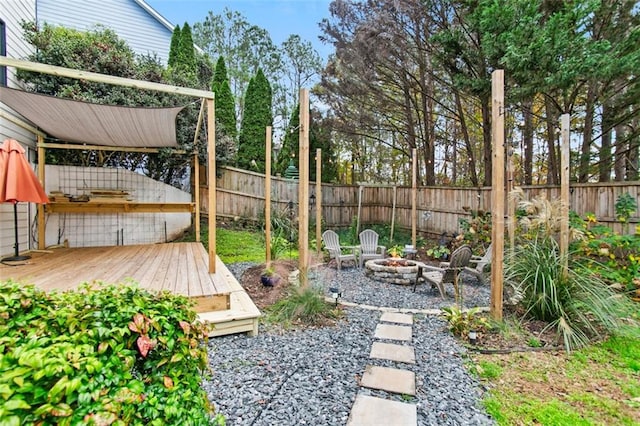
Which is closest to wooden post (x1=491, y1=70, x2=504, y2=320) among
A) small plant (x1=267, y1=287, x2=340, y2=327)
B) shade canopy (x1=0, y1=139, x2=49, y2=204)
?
small plant (x1=267, y1=287, x2=340, y2=327)

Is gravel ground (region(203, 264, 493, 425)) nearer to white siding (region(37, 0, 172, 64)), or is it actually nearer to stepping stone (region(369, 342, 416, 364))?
stepping stone (region(369, 342, 416, 364))

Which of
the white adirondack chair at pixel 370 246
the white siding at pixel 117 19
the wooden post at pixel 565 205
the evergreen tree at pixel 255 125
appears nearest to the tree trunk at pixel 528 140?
the white adirondack chair at pixel 370 246

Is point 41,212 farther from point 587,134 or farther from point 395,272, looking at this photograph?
point 587,134

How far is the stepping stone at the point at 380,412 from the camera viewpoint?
197 centimetres

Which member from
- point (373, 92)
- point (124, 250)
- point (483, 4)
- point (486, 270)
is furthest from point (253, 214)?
point (483, 4)

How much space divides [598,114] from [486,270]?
14.7 ft

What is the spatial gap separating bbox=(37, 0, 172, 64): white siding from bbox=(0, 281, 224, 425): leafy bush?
10.7 m

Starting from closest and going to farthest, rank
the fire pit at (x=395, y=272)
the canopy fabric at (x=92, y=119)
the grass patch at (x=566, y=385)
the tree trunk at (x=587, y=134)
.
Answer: the grass patch at (x=566, y=385), the canopy fabric at (x=92, y=119), the fire pit at (x=395, y=272), the tree trunk at (x=587, y=134)

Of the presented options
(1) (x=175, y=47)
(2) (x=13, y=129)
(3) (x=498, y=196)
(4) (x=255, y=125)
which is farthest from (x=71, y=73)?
(4) (x=255, y=125)

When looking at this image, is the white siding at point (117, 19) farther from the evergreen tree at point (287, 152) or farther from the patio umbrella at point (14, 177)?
the patio umbrella at point (14, 177)

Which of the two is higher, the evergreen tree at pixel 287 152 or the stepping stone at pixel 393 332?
the evergreen tree at pixel 287 152

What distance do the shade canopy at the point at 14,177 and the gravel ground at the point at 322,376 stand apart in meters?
3.35

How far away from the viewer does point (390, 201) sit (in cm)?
1104

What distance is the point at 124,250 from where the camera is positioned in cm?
615
